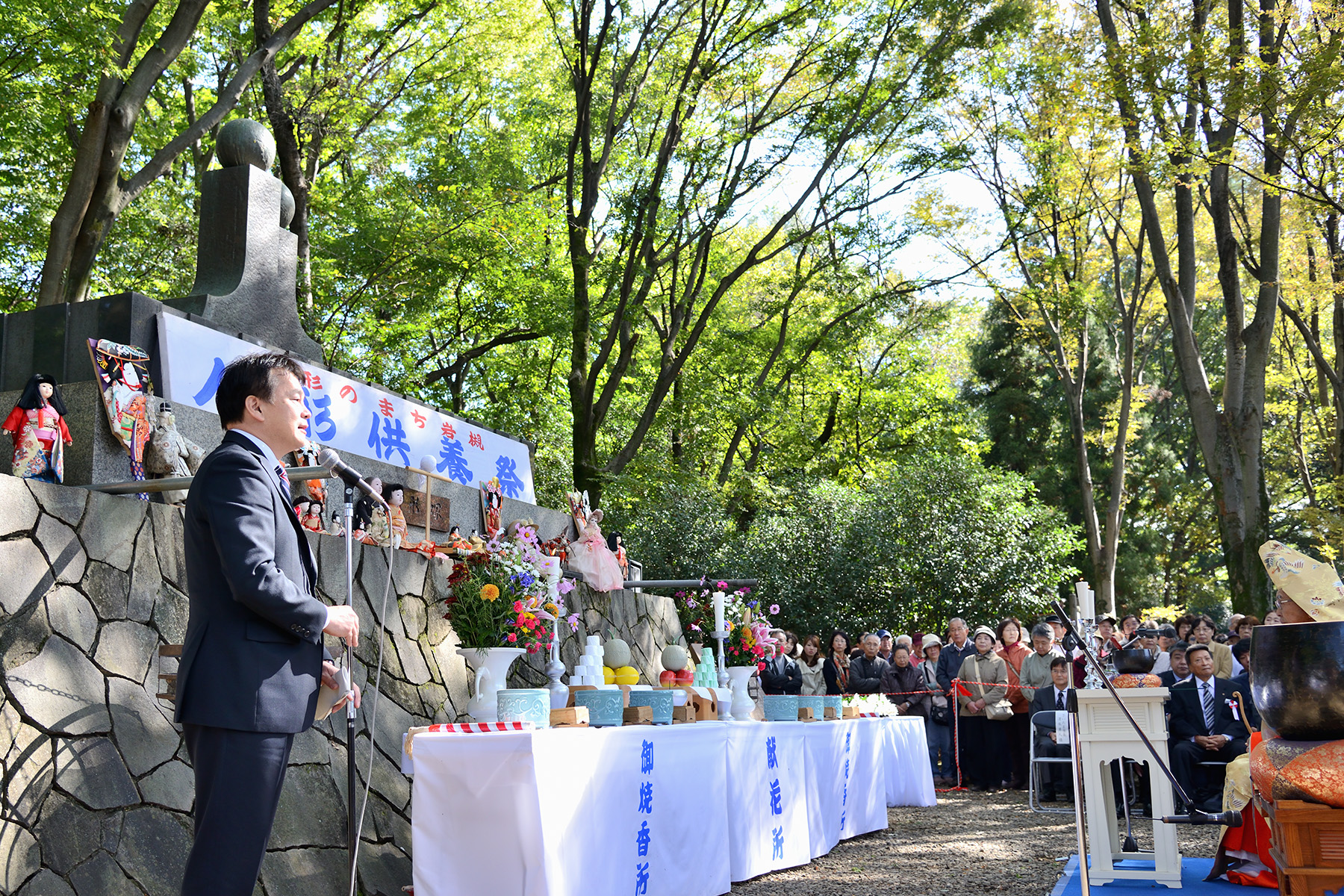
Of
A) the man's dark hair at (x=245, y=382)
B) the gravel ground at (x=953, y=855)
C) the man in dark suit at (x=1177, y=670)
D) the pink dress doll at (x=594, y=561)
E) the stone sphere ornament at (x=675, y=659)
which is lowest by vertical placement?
the gravel ground at (x=953, y=855)

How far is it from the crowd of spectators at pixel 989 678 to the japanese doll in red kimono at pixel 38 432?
235 inches

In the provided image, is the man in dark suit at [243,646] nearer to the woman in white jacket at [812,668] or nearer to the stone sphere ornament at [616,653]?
the stone sphere ornament at [616,653]

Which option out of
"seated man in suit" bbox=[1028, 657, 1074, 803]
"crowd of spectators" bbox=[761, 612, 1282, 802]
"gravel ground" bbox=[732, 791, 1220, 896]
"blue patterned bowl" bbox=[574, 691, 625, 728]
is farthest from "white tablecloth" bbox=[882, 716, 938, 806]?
"blue patterned bowl" bbox=[574, 691, 625, 728]

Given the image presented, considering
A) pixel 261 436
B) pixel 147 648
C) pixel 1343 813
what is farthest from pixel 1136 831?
pixel 261 436

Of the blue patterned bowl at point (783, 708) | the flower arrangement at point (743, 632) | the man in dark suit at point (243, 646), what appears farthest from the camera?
the flower arrangement at point (743, 632)

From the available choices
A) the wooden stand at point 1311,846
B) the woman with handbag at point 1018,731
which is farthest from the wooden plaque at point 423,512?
the woman with handbag at point 1018,731

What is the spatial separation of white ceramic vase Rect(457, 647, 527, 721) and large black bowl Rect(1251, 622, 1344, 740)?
2701mm

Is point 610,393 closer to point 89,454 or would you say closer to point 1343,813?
point 89,454

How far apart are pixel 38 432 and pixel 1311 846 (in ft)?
17.6

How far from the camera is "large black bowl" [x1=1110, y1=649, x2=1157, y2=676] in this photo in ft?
19.5

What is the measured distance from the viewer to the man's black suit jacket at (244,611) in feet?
7.75

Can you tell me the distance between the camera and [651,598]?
27.9ft

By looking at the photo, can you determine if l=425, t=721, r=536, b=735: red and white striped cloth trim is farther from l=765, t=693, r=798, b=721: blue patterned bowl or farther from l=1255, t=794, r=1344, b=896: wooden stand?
l=765, t=693, r=798, b=721: blue patterned bowl

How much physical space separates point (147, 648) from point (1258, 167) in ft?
38.9
